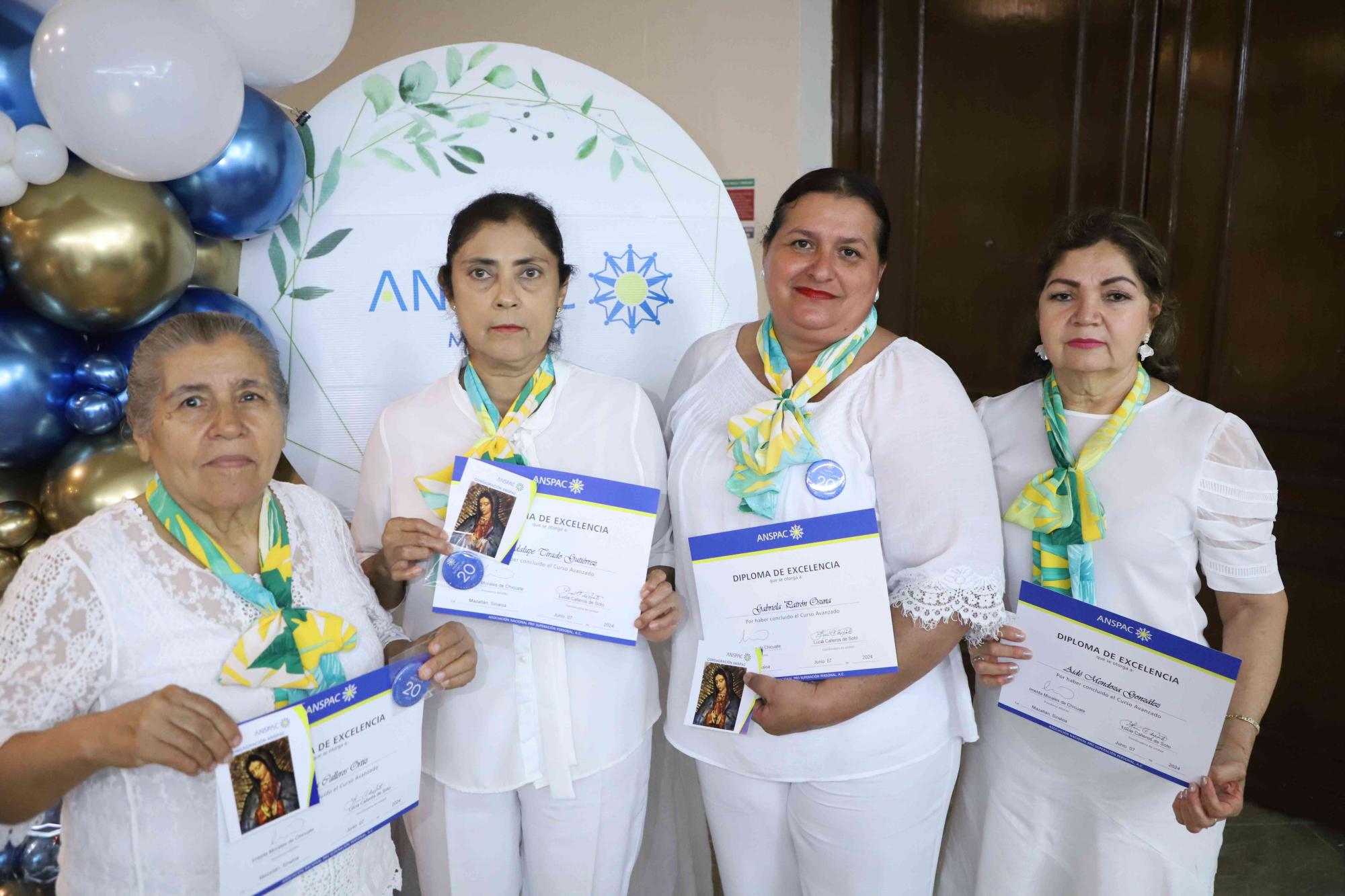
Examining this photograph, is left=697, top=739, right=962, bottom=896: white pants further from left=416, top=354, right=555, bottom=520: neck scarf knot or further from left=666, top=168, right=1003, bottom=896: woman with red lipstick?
A: left=416, top=354, right=555, bottom=520: neck scarf knot

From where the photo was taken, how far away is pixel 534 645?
176 centimetres

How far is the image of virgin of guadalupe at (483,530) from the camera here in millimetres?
1662

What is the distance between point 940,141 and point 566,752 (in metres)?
2.82

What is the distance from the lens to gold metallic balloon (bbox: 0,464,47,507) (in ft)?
6.94

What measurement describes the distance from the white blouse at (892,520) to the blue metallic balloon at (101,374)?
129cm

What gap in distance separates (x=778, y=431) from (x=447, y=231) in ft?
4.29

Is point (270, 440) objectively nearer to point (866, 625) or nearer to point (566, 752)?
point (566, 752)

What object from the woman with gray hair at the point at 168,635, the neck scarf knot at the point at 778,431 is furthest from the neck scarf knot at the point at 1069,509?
the woman with gray hair at the point at 168,635

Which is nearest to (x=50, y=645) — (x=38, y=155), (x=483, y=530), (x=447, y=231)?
(x=483, y=530)

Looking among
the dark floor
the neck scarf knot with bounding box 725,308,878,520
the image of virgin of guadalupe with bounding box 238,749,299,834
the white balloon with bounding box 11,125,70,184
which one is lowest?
the dark floor

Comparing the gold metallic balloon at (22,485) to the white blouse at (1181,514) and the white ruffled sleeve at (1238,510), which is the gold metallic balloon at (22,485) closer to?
the white blouse at (1181,514)

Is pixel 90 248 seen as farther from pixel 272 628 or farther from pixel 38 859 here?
pixel 38 859

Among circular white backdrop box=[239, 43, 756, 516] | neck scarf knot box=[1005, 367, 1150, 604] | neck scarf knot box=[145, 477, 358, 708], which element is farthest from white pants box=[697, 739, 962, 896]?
circular white backdrop box=[239, 43, 756, 516]

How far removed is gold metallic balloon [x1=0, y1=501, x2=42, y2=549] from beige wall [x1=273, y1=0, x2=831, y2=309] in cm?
205
